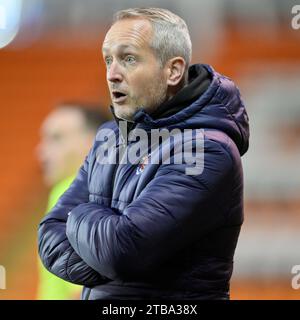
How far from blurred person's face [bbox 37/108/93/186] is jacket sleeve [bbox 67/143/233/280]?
5.12ft

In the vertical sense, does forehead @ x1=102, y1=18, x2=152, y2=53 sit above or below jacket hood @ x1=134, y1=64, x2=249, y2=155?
above

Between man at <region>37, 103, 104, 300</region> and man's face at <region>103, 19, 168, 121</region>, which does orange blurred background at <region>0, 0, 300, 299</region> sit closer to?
man at <region>37, 103, 104, 300</region>

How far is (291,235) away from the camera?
9.61 feet

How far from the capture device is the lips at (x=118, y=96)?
5.12 ft

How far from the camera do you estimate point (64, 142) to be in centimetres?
304

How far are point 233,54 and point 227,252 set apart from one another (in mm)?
1606

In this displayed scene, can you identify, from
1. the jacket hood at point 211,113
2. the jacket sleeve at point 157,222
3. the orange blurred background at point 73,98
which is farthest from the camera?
the orange blurred background at point 73,98

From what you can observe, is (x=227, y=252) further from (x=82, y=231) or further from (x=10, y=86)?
(x=10, y=86)

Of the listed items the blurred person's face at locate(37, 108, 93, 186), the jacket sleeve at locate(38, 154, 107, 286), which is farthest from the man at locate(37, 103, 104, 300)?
the jacket sleeve at locate(38, 154, 107, 286)

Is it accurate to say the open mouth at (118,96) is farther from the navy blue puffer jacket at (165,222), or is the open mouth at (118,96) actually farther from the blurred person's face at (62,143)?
the blurred person's face at (62,143)

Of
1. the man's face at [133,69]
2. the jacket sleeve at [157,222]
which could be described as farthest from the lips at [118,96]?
the jacket sleeve at [157,222]

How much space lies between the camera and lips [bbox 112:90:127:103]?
1.56 m

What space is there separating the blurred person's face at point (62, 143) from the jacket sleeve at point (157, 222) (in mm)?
1561
